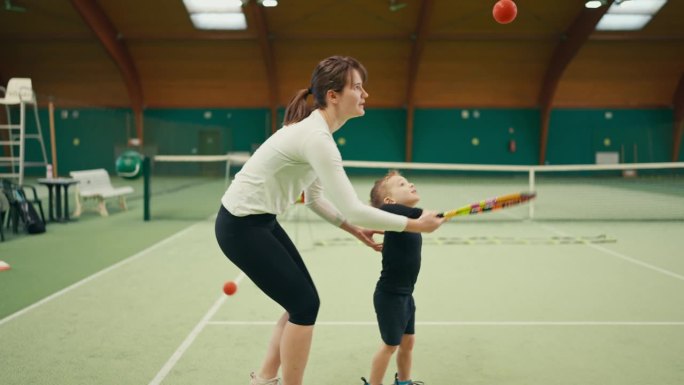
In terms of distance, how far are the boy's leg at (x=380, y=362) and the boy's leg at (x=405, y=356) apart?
18 cm

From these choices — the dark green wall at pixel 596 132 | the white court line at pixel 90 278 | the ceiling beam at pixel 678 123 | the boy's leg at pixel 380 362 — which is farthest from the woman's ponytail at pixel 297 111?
the ceiling beam at pixel 678 123

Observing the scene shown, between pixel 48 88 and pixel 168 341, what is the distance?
79.4 feet

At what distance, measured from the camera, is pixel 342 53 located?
2338 centimetres

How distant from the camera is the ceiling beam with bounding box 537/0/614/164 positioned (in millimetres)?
20516

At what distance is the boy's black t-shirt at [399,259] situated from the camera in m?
3.22

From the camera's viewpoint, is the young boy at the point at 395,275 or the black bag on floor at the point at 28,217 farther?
the black bag on floor at the point at 28,217

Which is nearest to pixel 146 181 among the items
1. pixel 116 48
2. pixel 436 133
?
pixel 116 48

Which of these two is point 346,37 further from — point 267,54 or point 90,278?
point 90,278

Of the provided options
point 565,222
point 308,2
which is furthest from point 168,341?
point 308,2

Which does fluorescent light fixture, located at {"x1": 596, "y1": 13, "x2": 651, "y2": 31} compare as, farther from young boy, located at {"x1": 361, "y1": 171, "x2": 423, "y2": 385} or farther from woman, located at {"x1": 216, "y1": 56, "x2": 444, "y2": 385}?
woman, located at {"x1": 216, "y1": 56, "x2": 444, "y2": 385}

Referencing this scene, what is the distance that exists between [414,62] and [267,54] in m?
5.88

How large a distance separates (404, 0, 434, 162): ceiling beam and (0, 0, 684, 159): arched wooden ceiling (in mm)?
69

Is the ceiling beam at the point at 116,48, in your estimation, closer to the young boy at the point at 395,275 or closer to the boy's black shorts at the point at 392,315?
the young boy at the point at 395,275

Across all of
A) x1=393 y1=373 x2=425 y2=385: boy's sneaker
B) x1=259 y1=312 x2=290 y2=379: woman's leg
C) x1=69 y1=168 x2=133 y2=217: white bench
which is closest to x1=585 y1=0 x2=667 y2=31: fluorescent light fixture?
x1=69 y1=168 x2=133 y2=217: white bench
